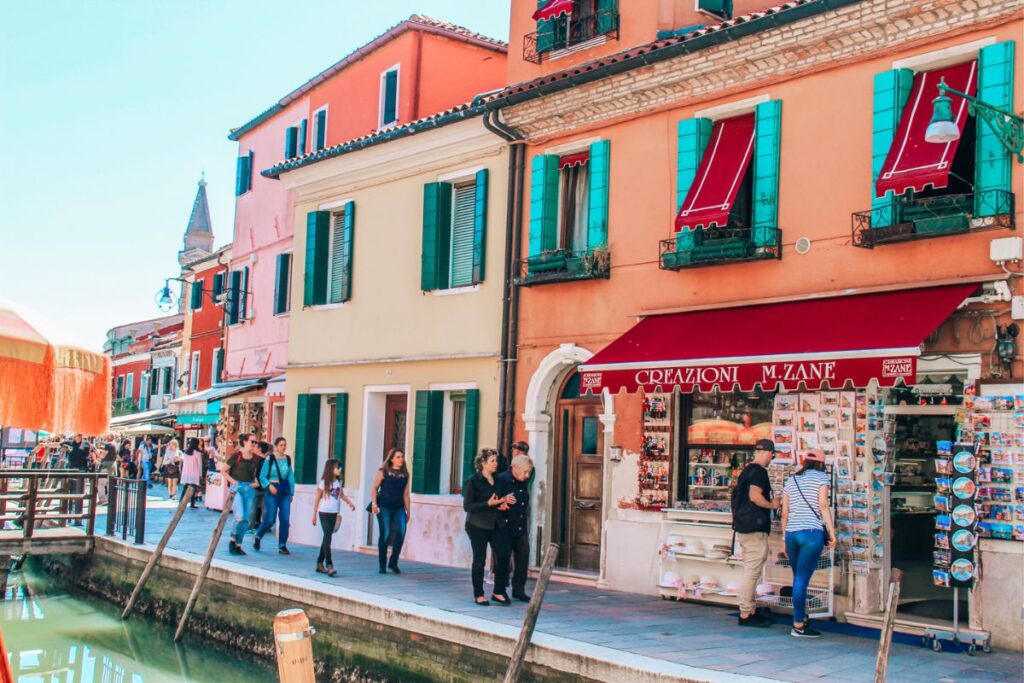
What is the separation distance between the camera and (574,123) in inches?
567

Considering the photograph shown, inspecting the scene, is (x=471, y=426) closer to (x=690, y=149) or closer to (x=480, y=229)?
(x=480, y=229)

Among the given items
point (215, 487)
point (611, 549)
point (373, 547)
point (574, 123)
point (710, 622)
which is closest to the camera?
point (710, 622)

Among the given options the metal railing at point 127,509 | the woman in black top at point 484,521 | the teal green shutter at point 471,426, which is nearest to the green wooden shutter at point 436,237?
the teal green shutter at point 471,426

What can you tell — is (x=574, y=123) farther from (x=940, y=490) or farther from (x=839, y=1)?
(x=940, y=490)

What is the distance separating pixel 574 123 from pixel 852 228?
180 inches

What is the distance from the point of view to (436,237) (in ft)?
53.9

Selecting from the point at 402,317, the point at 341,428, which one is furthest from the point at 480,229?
the point at 341,428

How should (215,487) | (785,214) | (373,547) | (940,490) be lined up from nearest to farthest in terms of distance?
1. (940,490)
2. (785,214)
3. (373,547)
4. (215,487)

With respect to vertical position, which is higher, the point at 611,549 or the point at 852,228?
the point at 852,228

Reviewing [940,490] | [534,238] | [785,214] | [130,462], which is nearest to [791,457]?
[940,490]

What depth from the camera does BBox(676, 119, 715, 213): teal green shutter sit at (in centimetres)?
1276

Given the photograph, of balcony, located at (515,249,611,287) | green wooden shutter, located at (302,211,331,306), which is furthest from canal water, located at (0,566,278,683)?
green wooden shutter, located at (302,211,331,306)

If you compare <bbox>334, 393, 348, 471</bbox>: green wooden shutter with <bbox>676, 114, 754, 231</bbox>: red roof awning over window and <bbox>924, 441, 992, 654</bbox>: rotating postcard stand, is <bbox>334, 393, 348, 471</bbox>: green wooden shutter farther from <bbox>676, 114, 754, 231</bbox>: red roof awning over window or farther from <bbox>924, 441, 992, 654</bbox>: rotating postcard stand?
<bbox>924, 441, 992, 654</bbox>: rotating postcard stand

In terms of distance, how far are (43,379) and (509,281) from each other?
888cm
